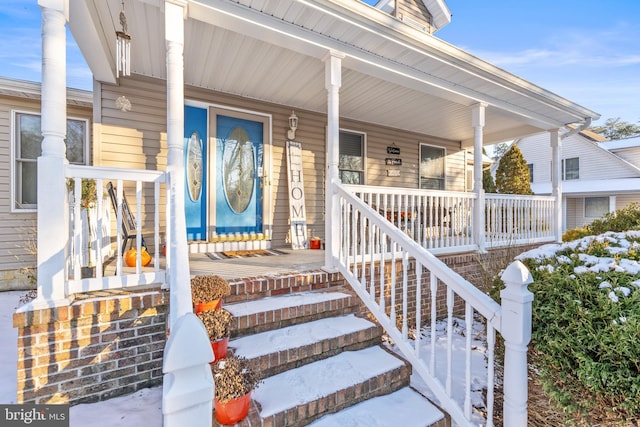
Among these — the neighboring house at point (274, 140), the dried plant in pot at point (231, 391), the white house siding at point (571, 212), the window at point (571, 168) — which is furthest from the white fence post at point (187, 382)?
the white house siding at point (571, 212)

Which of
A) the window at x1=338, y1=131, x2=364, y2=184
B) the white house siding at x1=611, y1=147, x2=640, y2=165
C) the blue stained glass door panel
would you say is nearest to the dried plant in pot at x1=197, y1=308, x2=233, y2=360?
the blue stained glass door panel

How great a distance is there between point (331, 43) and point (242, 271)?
2591 millimetres

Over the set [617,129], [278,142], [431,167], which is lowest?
[431,167]

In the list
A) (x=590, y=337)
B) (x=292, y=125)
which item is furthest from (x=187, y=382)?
(x=292, y=125)

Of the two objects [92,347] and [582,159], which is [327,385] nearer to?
[92,347]

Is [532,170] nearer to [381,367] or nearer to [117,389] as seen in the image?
[381,367]

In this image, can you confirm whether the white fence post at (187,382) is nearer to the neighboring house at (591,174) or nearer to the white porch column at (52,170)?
the white porch column at (52,170)

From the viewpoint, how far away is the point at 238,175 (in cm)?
484

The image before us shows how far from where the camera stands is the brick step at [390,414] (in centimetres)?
189

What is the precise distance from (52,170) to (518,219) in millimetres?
6394

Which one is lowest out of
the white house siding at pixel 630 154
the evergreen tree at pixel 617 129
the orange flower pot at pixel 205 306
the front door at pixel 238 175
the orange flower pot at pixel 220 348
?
the orange flower pot at pixel 220 348

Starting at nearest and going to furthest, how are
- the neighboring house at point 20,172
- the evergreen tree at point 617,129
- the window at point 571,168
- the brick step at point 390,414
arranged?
1. the brick step at point 390,414
2. the neighboring house at point 20,172
3. the window at point 571,168
4. the evergreen tree at point 617,129

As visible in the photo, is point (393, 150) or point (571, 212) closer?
point (393, 150)

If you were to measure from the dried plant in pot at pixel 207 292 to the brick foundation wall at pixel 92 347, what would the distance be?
1.00 ft
